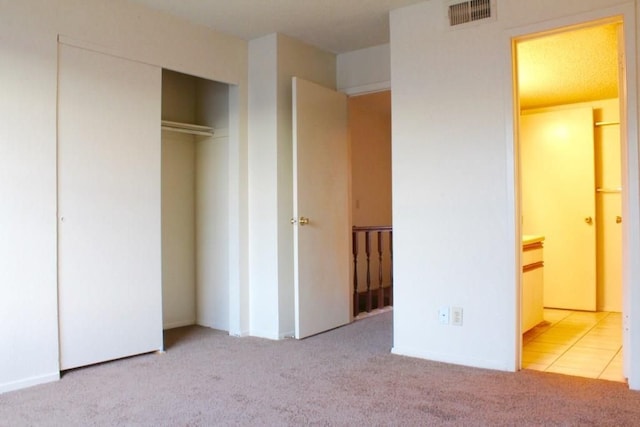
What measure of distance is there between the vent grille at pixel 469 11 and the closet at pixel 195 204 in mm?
1947

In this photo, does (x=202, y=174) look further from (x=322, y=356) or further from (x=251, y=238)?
(x=322, y=356)

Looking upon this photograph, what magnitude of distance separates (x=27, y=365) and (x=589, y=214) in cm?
508

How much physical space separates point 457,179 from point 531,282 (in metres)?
1.44

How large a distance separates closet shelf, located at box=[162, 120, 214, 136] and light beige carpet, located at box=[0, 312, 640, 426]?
1.77 metres

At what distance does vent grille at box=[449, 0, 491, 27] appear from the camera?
10.9ft

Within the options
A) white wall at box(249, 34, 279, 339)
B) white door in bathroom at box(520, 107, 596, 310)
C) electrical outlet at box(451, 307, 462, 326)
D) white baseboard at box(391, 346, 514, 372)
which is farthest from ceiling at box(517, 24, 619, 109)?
white baseboard at box(391, 346, 514, 372)

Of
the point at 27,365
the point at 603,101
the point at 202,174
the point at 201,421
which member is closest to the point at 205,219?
the point at 202,174

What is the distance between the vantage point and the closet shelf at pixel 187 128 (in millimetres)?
4234

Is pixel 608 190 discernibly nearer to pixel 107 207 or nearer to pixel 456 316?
pixel 456 316

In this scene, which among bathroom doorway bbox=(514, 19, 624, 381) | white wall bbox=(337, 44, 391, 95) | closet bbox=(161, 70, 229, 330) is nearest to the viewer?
white wall bbox=(337, 44, 391, 95)

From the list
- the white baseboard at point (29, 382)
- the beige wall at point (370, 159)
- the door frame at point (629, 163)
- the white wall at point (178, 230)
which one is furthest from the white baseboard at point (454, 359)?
the beige wall at point (370, 159)

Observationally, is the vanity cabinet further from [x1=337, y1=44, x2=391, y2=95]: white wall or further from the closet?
the closet

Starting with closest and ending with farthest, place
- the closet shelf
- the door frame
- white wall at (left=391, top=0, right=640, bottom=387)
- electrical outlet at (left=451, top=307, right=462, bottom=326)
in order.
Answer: the door frame, white wall at (left=391, top=0, right=640, bottom=387), electrical outlet at (left=451, top=307, right=462, bottom=326), the closet shelf

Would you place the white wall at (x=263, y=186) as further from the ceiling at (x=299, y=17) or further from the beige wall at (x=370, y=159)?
the beige wall at (x=370, y=159)
